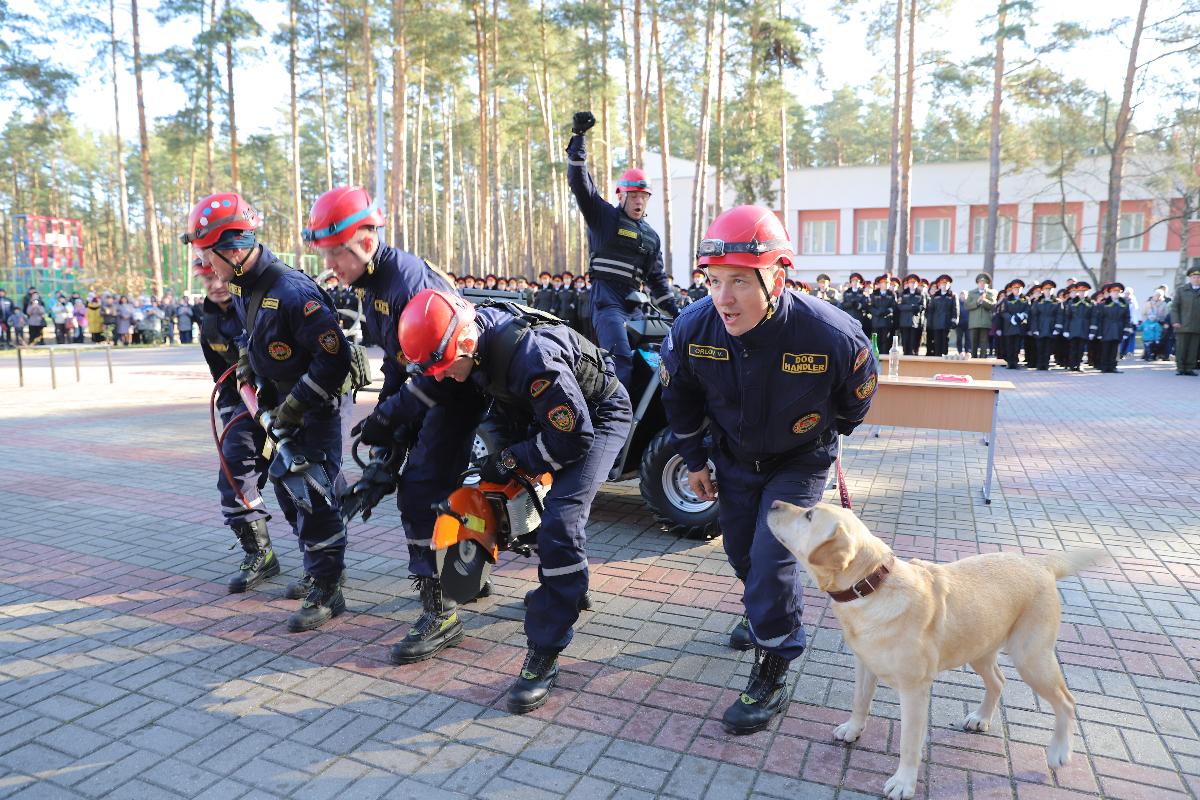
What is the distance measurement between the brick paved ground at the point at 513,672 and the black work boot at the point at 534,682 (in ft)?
0.21

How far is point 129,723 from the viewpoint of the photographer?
3367 mm

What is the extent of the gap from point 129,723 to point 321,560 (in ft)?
4.02

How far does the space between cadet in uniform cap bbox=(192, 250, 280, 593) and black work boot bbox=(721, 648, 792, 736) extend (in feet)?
10.4

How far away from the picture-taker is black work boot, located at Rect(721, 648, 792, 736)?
3.22 meters

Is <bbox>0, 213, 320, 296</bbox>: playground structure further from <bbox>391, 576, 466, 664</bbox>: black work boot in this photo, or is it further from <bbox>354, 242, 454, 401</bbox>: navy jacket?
<bbox>391, 576, 466, 664</bbox>: black work boot

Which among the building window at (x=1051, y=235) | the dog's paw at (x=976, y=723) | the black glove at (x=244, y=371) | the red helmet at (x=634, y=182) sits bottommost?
the dog's paw at (x=976, y=723)

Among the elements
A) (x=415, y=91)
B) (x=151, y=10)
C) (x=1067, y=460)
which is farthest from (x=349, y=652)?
(x=415, y=91)

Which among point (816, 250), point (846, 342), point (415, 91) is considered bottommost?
point (846, 342)

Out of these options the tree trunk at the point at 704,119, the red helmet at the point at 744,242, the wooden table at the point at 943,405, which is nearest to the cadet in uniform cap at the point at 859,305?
the tree trunk at the point at 704,119

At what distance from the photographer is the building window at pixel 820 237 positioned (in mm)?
45688

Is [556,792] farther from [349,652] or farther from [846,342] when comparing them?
[846,342]

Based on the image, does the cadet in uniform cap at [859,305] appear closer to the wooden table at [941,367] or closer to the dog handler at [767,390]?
the wooden table at [941,367]

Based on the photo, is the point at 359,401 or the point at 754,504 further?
the point at 359,401

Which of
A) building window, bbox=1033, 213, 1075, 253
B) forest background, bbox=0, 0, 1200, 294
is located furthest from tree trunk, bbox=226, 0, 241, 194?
building window, bbox=1033, 213, 1075, 253
